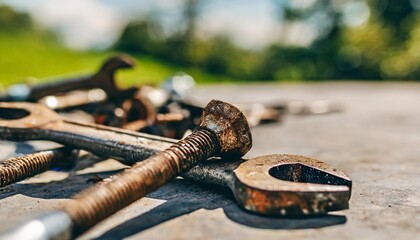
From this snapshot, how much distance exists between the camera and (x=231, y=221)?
157 centimetres

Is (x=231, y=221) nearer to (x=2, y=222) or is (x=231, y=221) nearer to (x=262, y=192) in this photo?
(x=262, y=192)

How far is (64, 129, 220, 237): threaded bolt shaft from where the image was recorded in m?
1.35

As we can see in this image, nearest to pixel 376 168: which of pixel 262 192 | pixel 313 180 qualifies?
pixel 313 180

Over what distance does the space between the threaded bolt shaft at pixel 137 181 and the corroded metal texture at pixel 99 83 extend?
189cm

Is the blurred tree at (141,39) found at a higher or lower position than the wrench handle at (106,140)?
higher

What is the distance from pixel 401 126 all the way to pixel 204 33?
2314 cm

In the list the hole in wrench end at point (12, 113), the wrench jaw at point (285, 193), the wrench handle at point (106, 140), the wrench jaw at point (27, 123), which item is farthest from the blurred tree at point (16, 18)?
the wrench jaw at point (285, 193)

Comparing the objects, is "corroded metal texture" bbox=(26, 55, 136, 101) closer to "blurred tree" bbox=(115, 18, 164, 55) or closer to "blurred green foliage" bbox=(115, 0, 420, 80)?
"blurred green foliage" bbox=(115, 0, 420, 80)

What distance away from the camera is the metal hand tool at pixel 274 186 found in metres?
1.52

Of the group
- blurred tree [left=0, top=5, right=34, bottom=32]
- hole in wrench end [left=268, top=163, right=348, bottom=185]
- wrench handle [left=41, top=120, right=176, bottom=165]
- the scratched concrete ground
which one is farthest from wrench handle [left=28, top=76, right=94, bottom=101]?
blurred tree [left=0, top=5, right=34, bottom=32]

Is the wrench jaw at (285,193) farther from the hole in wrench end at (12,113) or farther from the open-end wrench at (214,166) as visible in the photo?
the hole in wrench end at (12,113)

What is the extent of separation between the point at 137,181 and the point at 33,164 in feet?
2.44

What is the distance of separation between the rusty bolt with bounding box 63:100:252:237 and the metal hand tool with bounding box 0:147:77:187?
60 cm

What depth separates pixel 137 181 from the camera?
5.03ft
